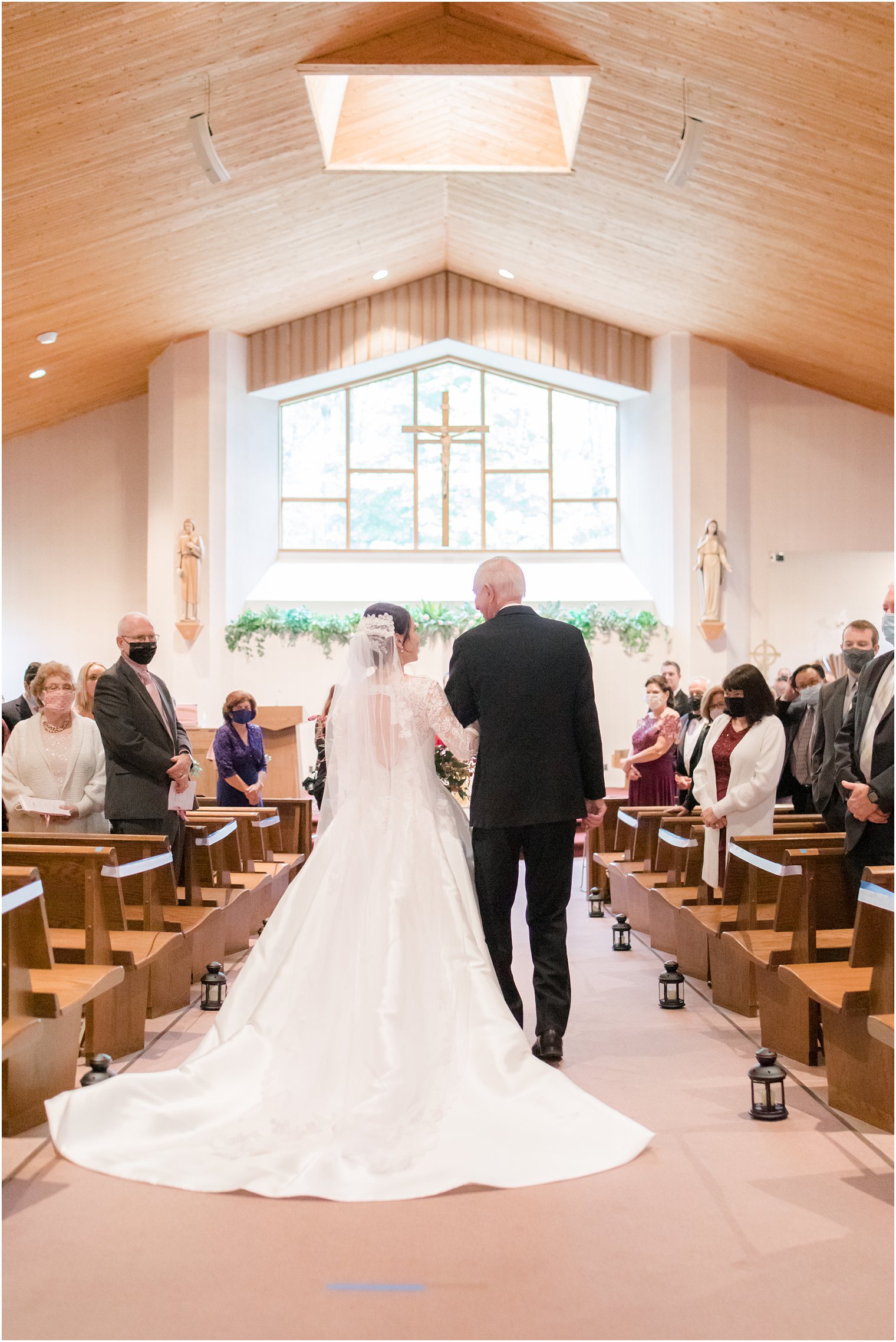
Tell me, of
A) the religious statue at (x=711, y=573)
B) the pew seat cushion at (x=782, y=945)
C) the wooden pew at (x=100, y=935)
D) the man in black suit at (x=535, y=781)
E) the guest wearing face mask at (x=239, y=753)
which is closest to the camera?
the wooden pew at (x=100, y=935)

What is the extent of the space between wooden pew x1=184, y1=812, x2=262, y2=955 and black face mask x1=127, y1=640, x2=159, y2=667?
2.71ft

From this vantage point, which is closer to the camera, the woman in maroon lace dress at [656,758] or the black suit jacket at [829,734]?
the black suit jacket at [829,734]

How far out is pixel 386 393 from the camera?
567 inches

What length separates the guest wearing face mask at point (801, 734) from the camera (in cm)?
728

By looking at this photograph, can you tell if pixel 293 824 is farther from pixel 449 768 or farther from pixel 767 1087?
pixel 767 1087

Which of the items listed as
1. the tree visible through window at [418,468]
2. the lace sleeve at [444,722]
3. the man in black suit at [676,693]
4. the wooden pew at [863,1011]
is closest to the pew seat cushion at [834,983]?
the wooden pew at [863,1011]

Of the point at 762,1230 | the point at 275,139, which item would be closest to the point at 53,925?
the point at 762,1230

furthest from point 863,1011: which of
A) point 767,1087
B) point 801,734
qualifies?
point 801,734

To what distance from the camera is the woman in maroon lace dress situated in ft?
25.1

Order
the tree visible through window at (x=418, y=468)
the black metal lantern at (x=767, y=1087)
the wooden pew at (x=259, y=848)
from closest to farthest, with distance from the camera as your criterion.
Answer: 1. the black metal lantern at (x=767, y=1087)
2. the wooden pew at (x=259, y=848)
3. the tree visible through window at (x=418, y=468)

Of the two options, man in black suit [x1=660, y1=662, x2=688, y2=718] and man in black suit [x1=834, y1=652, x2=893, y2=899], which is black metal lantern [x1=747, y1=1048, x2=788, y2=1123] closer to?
man in black suit [x1=834, y1=652, x2=893, y2=899]

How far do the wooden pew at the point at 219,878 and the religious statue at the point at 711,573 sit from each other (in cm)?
791

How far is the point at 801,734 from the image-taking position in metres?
7.32

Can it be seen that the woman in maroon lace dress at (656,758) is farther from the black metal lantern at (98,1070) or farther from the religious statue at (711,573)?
the religious statue at (711,573)
